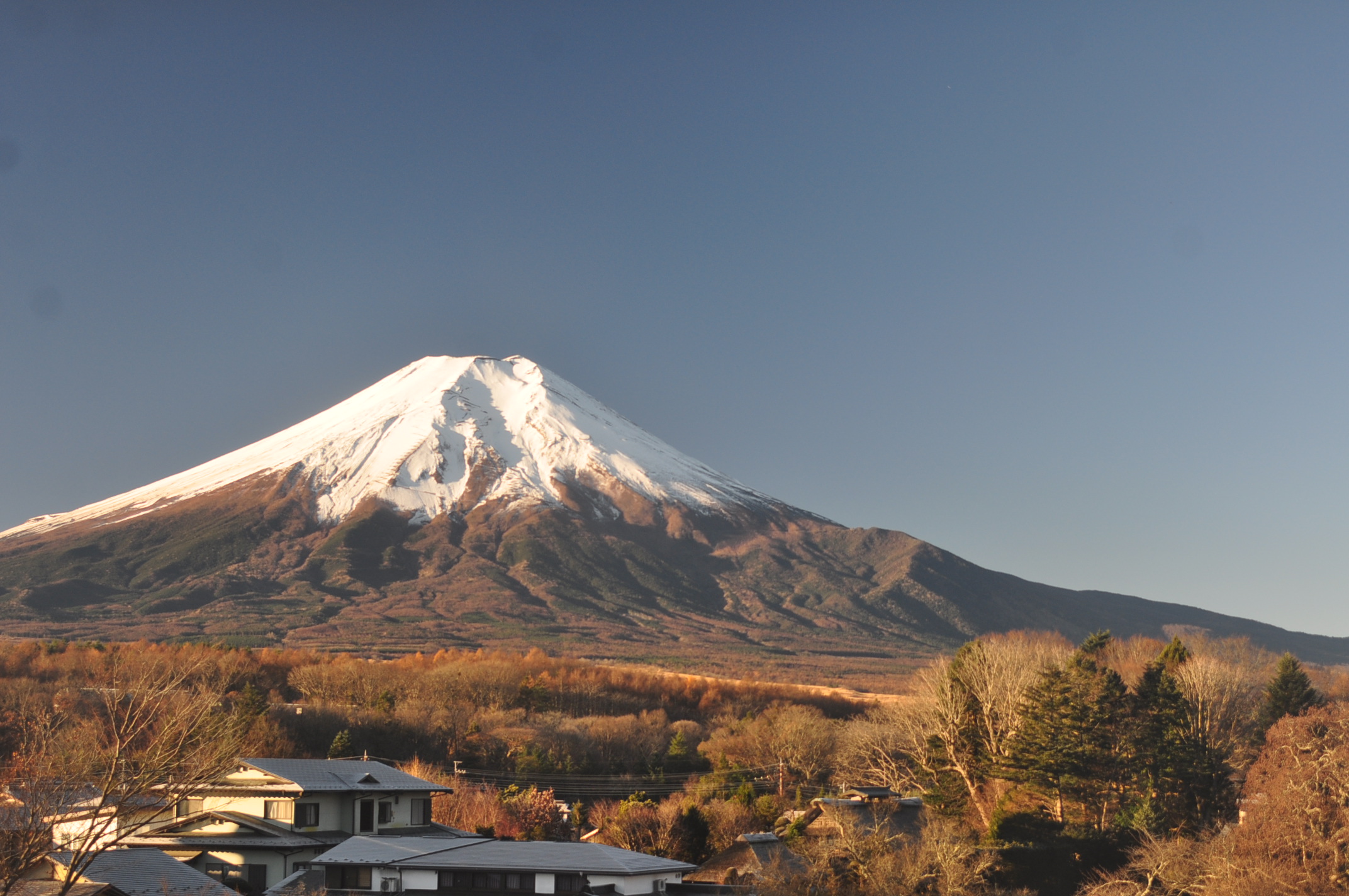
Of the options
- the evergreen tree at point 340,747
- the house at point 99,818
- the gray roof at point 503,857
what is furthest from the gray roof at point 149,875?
the evergreen tree at point 340,747

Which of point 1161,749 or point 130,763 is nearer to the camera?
point 130,763

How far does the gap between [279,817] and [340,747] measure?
24.4m

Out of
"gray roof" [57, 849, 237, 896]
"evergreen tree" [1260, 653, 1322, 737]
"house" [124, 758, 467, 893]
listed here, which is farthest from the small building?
"evergreen tree" [1260, 653, 1322, 737]

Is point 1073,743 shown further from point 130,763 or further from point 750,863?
point 130,763

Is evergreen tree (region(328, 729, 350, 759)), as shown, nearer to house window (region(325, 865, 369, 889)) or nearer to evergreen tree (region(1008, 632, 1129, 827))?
house window (region(325, 865, 369, 889))

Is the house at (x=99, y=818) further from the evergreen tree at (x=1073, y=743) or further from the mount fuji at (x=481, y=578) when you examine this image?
the mount fuji at (x=481, y=578)

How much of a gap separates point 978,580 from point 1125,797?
15036 centimetres

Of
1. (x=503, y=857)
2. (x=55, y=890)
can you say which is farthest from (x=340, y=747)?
(x=55, y=890)

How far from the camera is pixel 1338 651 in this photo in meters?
186

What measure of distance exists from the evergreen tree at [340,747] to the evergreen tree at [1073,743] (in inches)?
1206

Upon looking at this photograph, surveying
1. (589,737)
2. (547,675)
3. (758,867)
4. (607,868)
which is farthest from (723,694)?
(607,868)

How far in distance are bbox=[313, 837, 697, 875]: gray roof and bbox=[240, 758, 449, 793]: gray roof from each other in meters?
2.75

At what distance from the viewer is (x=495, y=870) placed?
2942 centimetres

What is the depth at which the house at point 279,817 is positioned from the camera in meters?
31.6
